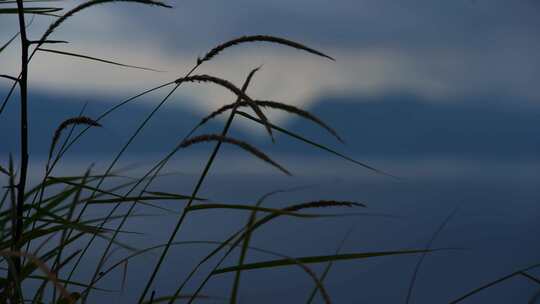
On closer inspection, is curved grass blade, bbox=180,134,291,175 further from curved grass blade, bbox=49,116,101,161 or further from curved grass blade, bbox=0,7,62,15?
curved grass blade, bbox=0,7,62,15

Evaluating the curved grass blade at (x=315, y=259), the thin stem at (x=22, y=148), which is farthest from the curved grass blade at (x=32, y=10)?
the curved grass blade at (x=315, y=259)

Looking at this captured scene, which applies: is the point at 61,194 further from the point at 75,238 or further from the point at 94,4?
the point at 94,4

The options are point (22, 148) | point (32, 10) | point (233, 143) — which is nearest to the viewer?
point (233, 143)

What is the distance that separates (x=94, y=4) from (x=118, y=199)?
37cm

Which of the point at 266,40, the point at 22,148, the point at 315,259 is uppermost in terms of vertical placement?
the point at 266,40

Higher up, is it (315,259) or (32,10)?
(32,10)

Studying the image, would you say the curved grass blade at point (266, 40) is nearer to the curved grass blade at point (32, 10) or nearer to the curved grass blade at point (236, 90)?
the curved grass blade at point (236, 90)

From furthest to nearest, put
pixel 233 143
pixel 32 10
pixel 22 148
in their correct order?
pixel 32 10
pixel 22 148
pixel 233 143

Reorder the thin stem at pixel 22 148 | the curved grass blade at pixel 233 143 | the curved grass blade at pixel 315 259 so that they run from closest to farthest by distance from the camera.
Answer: the curved grass blade at pixel 233 143 < the curved grass blade at pixel 315 259 < the thin stem at pixel 22 148

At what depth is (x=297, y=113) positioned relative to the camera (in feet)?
2.78

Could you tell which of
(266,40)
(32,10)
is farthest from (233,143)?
(32,10)

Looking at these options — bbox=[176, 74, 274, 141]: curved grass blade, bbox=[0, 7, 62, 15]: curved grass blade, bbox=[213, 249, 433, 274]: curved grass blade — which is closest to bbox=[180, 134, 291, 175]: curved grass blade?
bbox=[176, 74, 274, 141]: curved grass blade

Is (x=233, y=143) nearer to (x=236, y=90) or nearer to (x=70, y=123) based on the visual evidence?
(x=236, y=90)

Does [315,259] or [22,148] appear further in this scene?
[22,148]
